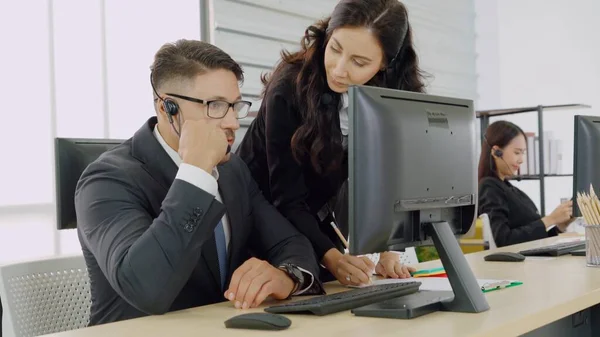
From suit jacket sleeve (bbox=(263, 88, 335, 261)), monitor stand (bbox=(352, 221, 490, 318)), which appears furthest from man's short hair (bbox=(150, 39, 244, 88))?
monitor stand (bbox=(352, 221, 490, 318))

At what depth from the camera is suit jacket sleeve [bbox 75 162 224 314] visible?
1429 mm

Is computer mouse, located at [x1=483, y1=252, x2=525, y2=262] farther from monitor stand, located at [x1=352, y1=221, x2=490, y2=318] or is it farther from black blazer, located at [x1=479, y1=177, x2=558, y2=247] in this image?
black blazer, located at [x1=479, y1=177, x2=558, y2=247]

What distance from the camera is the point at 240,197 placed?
1.85m

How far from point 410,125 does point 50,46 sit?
7.94 feet

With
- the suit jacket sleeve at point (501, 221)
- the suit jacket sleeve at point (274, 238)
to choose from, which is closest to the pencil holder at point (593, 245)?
the suit jacket sleeve at point (274, 238)

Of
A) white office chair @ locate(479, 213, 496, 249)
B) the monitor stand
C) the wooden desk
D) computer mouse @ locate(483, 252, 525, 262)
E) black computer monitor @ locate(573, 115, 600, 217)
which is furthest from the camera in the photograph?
white office chair @ locate(479, 213, 496, 249)

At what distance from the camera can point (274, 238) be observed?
6.05 ft

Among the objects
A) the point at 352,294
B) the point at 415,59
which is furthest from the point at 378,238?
the point at 415,59

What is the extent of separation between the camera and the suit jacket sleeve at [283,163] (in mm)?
2002

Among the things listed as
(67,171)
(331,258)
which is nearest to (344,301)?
(331,258)

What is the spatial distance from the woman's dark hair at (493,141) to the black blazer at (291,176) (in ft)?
7.90

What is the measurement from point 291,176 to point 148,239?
2.11 ft

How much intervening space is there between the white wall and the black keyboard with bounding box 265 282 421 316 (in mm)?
4733

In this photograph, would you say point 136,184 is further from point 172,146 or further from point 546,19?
point 546,19
